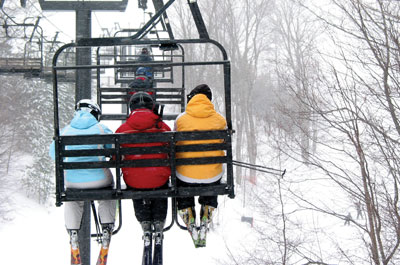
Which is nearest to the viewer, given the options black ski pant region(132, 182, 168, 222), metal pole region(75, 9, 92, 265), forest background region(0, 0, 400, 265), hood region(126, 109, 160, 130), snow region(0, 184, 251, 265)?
hood region(126, 109, 160, 130)

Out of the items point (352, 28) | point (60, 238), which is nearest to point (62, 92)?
point (60, 238)

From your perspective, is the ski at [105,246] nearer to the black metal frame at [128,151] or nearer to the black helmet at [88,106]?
the black metal frame at [128,151]

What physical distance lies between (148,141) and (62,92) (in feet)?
69.0

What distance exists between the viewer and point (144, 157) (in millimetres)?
3117

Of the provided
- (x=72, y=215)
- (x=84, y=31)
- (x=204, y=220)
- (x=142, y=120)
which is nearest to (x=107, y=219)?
(x=72, y=215)

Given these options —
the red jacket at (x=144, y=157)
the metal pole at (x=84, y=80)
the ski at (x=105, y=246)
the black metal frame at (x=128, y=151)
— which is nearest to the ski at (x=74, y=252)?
the ski at (x=105, y=246)

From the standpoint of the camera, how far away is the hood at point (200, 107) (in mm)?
3213

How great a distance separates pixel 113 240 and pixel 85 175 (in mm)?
14579

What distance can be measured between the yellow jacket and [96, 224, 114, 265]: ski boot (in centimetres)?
82

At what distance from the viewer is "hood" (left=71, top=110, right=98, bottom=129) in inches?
128

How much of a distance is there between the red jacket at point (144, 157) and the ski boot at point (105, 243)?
548 millimetres

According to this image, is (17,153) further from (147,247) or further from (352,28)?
(147,247)

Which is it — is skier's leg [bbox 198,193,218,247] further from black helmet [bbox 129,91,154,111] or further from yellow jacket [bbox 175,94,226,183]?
black helmet [bbox 129,91,154,111]

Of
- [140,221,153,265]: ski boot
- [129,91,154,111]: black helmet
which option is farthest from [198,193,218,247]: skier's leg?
[129,91,154,111]: black helmet
